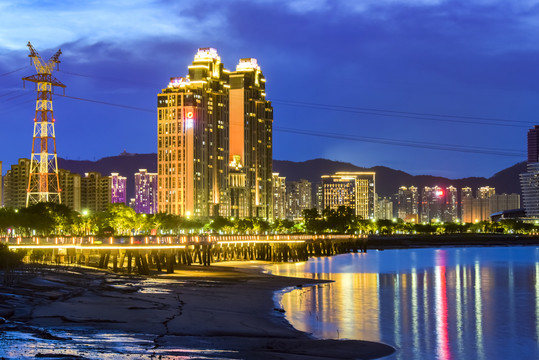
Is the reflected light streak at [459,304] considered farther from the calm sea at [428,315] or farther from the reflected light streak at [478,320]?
the reflected light streak at [478,320]

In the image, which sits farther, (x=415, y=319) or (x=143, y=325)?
(x=415, y=319)

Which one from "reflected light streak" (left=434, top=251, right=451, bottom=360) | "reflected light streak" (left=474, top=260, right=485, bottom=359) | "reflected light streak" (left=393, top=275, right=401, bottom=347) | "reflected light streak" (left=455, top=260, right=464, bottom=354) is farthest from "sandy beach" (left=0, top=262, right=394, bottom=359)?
"reflected light streak" (left=455, top=260, right=464, bottom=354)

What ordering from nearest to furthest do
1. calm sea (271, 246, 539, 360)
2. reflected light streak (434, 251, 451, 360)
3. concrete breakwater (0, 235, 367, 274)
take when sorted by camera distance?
reflected light streak (434, 251, 451, 360), calm sea (271, 246, 539, 360), concrete breakwater (0, 235, 367, 274)

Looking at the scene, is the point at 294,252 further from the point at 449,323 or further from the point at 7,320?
the point at 7,320

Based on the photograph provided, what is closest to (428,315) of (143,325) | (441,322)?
(441,322)

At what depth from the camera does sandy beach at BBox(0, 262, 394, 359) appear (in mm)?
31266

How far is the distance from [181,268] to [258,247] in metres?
48.1

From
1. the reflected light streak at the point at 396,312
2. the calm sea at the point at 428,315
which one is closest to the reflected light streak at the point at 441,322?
the calm sea at the point at 428,315

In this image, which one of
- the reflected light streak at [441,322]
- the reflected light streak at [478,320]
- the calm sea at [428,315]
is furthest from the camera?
the calm sea at [428,315]

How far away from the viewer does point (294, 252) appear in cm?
15100

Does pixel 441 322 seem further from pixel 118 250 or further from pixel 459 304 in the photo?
pixel 118 250

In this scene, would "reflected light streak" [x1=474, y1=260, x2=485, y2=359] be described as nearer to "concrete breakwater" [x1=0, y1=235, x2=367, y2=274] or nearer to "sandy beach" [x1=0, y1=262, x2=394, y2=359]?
"sandy beach" [x1=0, y1=262, x2=394, y2=359]

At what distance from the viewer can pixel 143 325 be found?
38.3 metres

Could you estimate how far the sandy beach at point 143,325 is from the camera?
31.3 metres
